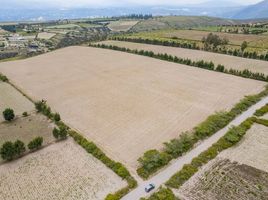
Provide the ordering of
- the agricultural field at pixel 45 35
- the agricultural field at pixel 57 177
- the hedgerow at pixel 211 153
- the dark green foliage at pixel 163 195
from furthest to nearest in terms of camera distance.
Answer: the agricultural field at pixel 45 35 < the hedgerow at pixel 211 153 < the agricultural field at pixel 57 177 < the dark green foliage at pixel 163 195

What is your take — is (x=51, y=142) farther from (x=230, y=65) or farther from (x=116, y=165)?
(x=230, y=65)

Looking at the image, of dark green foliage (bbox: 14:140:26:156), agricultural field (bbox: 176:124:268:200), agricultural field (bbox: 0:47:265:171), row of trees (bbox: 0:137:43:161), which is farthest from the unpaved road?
dark green foliage (bbox: 14:140:26:156)

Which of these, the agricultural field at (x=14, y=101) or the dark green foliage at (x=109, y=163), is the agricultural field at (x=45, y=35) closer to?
the agricultural field at (x=14, y=101)

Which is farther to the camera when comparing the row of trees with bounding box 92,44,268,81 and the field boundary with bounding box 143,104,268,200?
the row of trees with bounding box 92,44,268,81

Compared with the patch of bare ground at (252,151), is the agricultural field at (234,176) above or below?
below

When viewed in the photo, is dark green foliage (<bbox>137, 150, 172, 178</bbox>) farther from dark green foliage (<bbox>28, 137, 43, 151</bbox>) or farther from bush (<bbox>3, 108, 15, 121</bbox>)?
bush (<bbox>3, 108, 15, 121</bbox>)

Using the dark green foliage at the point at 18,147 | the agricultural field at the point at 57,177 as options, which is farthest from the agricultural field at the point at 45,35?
the agricultural field at the point at 57,177
